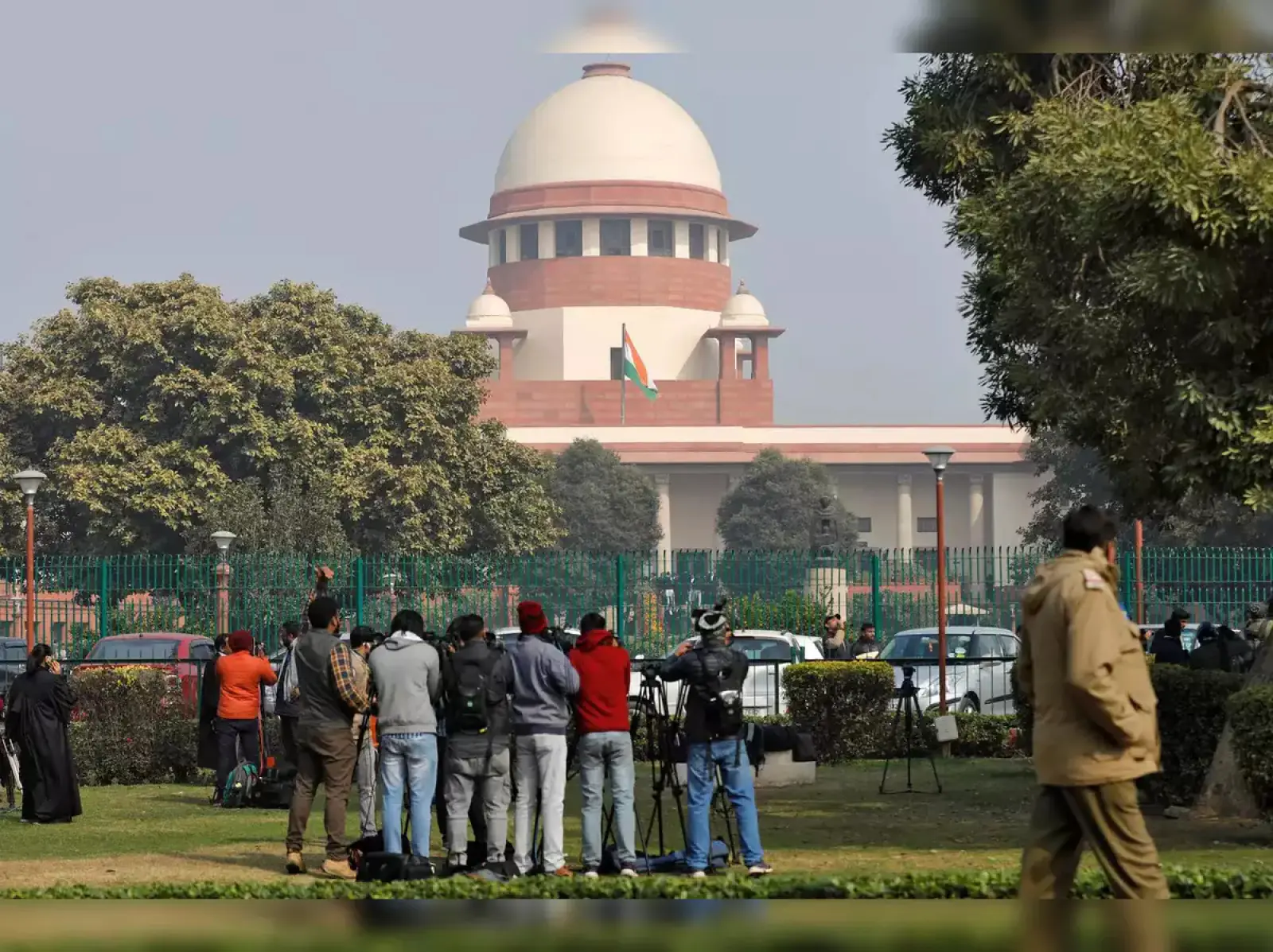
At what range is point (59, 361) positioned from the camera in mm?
42375

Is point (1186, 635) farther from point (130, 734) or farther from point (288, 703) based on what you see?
point (288, 703)

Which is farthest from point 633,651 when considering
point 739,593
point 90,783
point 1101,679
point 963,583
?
point 1101,679

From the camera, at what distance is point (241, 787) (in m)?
15.0

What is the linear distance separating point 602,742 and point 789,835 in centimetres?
306

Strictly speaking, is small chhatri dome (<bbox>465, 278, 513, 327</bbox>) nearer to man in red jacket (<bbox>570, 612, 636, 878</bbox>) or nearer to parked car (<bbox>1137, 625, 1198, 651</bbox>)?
parked car (<bbox>1137, 625, 1198, 651</bbox>)

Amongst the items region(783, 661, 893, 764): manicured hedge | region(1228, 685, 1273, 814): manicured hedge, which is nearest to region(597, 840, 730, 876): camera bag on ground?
region(1228, 685, 1273, 814): manicured hedge

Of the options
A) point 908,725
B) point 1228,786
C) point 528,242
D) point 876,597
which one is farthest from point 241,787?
point 528,242

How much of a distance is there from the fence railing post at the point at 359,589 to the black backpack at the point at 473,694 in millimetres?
12962

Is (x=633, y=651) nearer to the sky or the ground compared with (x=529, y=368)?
nearer to the ground

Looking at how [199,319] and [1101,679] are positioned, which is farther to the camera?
[199,319]

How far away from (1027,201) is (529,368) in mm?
84669

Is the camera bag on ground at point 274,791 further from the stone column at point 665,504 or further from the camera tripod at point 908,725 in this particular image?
the stone column at point 665,504

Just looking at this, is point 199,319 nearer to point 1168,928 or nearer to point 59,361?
point 59,361
